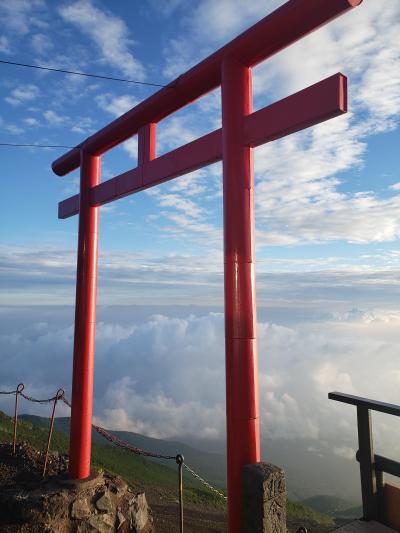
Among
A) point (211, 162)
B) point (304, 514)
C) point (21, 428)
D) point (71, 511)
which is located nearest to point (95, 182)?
point (211, 162)

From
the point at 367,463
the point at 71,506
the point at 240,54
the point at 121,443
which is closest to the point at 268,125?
the point at 240,54

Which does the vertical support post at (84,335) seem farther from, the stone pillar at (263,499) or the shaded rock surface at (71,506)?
the stone pillar at (263,499)

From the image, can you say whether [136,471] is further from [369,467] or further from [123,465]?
[369,467]

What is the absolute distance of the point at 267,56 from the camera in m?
4.18

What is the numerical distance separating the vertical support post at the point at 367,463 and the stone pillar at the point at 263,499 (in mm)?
744

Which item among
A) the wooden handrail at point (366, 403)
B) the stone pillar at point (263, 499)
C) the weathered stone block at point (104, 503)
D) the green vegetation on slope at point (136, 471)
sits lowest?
the green vegetation on slope at point (136, 471)

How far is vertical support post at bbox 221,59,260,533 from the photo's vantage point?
12.6 ft

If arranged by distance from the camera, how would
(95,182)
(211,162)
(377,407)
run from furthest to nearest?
Result: (95,182)
(211,162)
(377,407)

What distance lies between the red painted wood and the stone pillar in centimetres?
319

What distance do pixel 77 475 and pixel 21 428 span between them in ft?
46.0

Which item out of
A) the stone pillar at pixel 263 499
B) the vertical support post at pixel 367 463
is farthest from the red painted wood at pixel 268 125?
the stone pillar at pixel 263 499

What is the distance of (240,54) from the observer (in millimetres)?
4242

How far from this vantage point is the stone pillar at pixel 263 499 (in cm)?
350

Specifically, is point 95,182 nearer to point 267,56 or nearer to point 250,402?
point 267,56
